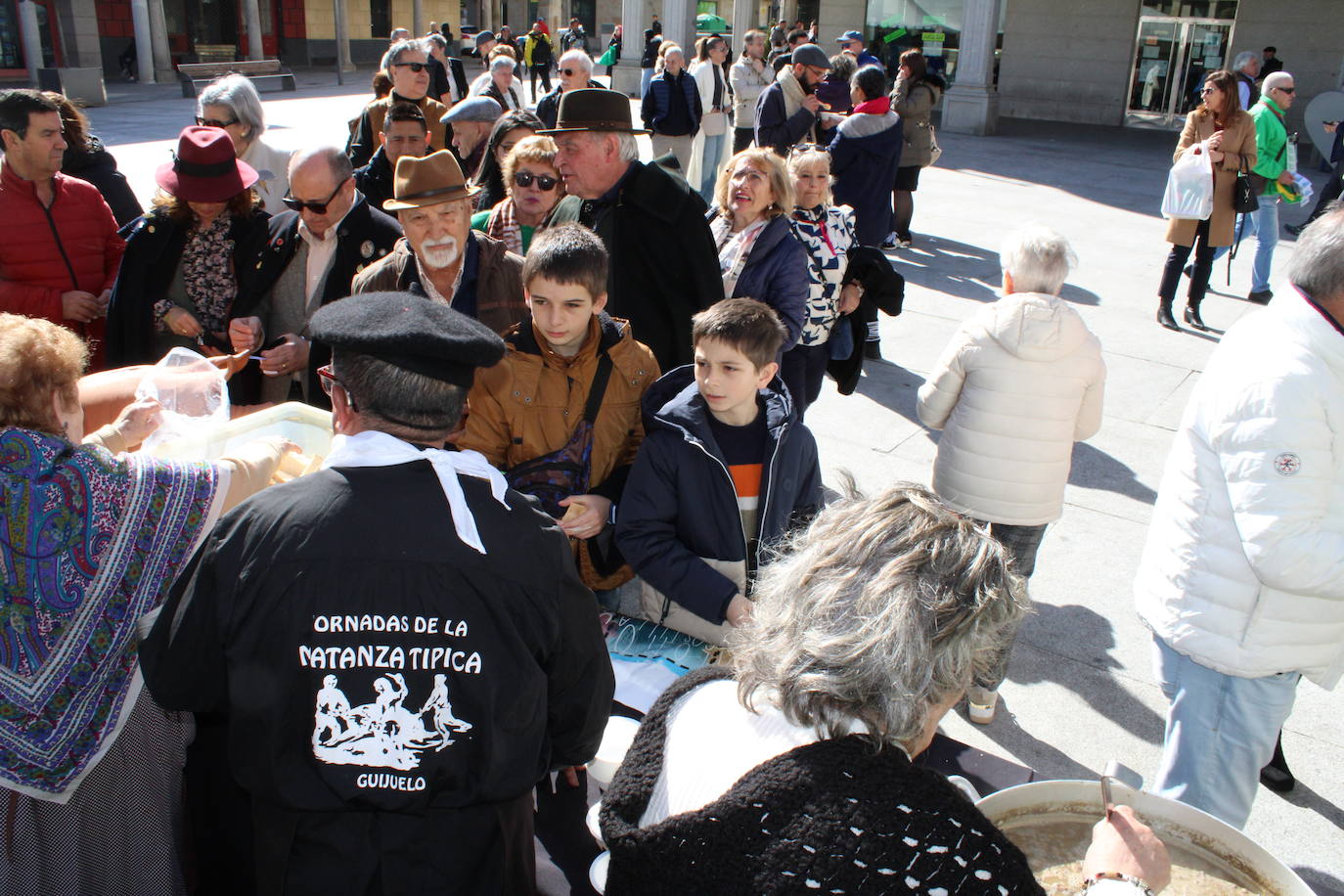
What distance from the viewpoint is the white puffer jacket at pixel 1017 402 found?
3.36 metres

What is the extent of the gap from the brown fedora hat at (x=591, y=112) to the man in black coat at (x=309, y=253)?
0.89 m

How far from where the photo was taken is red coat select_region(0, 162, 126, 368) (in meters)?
4.03

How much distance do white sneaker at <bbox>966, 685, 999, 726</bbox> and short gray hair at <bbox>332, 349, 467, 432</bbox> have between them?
2501 millimetres

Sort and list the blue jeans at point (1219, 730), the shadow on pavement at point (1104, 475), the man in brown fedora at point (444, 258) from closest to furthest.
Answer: the blue jeans at point (1219, 730) < the man in brown fedora at point (444, 258) < the shadow on pavement at point (1104, 475)

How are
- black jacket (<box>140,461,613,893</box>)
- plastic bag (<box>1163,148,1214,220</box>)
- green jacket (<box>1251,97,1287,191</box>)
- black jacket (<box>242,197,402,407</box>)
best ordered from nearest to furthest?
black jacket (<box>140,461,613,893</box>) < black jacket (<box>242,197,402,407</box>) < plastic bag (<box>1163,148,1214,220</box>) < green jacket (<box>1251,97,1287,191</box>)

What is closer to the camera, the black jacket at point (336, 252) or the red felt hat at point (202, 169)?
the red felt hat at point (202, 169)

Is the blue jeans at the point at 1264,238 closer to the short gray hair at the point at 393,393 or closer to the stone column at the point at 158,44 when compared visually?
the short gray hair at the point at 393,393

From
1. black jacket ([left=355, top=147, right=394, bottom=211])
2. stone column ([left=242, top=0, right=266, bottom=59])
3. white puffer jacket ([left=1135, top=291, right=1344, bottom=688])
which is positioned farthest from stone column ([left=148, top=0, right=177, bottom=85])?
white puffer jacket ([left=1135, top=291, right=1344, bottom=688])

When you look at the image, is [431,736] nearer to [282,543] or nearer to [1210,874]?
[282,543]

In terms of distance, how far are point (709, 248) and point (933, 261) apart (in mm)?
6321

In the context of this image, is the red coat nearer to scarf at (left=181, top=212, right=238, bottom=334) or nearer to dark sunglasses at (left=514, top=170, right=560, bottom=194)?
scarf at (left=181, top=212, right=238, bottom=334)

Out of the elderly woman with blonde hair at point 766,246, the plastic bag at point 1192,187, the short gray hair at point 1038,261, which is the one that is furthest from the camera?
the plastic bag at point 1192,187

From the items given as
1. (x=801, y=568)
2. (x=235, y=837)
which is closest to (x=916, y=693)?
(x=801, y=568)

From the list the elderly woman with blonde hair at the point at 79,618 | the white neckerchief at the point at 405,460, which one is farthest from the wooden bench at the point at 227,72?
the white neckerchief at the point at 405,460
